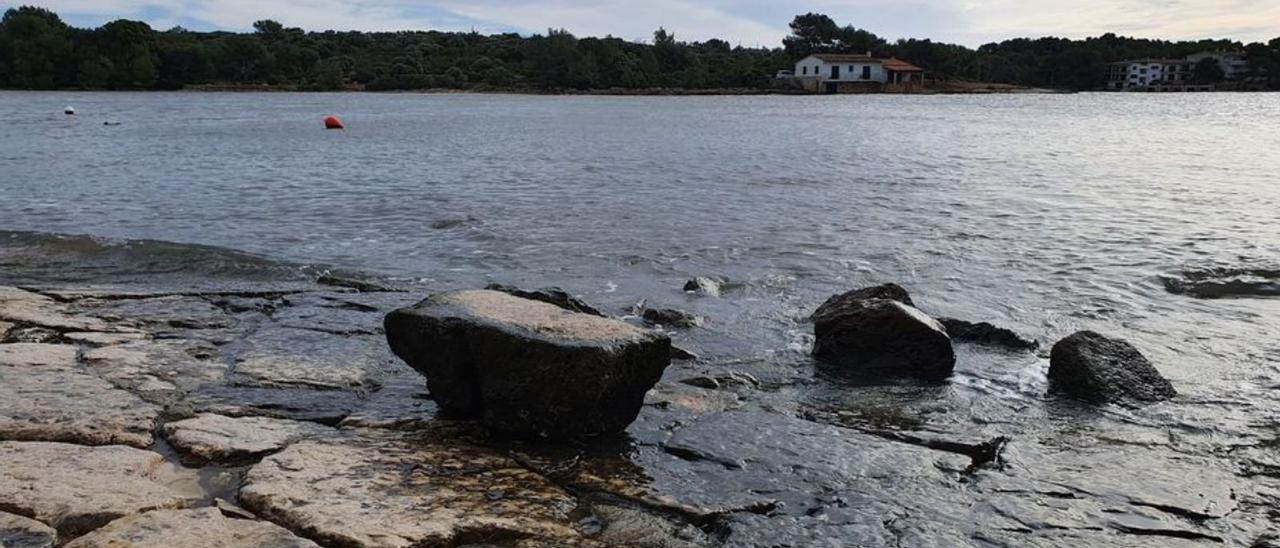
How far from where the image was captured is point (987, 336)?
8.18 metres

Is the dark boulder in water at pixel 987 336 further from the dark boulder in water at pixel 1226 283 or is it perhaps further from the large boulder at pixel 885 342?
the dark boulder in water at pixel 1226 283

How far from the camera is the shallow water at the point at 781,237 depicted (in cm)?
707

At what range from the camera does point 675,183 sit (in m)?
22.2

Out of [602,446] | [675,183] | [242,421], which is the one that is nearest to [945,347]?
[602,446]

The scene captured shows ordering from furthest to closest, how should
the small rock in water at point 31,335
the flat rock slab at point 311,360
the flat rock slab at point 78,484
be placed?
1. the small rock in water at point 31,335
2. the flat rock slab at point 311,360
3. the flat rock slab at point 78,484

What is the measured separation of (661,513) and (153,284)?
7.13m

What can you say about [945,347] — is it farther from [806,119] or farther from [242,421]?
[806,119]

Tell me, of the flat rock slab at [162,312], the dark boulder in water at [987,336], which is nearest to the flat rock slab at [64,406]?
the flat rock slab at [162,312]

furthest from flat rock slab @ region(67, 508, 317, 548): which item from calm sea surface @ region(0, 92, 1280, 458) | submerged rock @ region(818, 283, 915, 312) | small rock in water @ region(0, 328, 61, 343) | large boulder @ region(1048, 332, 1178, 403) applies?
submerged rock @ region(818, 283, 915, 312)

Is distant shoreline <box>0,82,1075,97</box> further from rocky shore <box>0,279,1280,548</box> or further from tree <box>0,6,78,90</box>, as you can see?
rocky shore <box>0,279,1280,548</box>

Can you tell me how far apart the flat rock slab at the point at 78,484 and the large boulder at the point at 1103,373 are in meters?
5.36

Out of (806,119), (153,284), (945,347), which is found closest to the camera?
(945,347)

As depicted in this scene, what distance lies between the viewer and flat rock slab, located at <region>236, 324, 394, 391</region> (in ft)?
20.8

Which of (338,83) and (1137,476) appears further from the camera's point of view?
(338,83)
